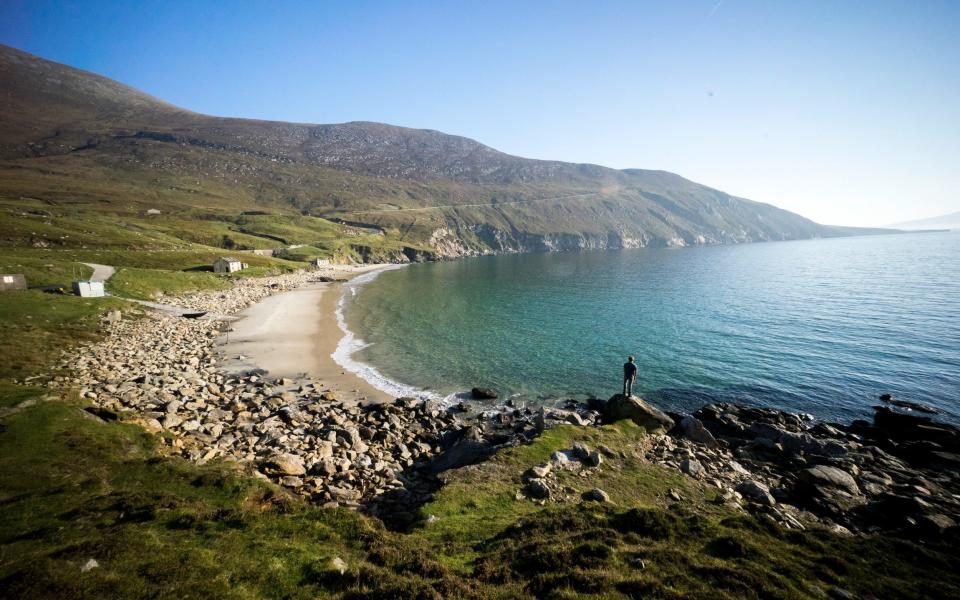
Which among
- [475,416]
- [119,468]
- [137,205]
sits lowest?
[475,416]

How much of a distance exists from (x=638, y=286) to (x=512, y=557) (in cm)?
9800

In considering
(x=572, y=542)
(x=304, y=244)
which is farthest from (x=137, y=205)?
(x=572, y=542)

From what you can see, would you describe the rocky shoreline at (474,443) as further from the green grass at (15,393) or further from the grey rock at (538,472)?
the green grass at (15,393)

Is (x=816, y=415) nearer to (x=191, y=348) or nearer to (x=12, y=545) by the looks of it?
(x=12, y=545)

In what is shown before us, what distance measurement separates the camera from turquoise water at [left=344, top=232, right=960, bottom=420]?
36281mm

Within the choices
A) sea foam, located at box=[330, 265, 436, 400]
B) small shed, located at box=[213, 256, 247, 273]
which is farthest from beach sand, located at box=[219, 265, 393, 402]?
small shed, located at box=[213, 256, 247, 273]

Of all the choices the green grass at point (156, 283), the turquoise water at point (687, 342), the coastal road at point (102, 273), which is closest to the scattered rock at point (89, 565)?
the turquoise water at point (687, 342)

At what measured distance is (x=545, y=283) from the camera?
109312 millimetres

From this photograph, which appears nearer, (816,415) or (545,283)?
(816,415)

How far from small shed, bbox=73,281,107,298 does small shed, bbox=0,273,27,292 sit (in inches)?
244

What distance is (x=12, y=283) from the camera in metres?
46.4

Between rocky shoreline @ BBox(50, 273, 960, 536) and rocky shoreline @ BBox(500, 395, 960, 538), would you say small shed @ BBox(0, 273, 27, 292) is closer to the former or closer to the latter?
rocky shoreline @ BBox(50, 273, 960, 536)

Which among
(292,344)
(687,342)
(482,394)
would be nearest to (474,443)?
(482,394)

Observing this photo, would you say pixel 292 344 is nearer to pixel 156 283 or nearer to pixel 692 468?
pixel 156 283
